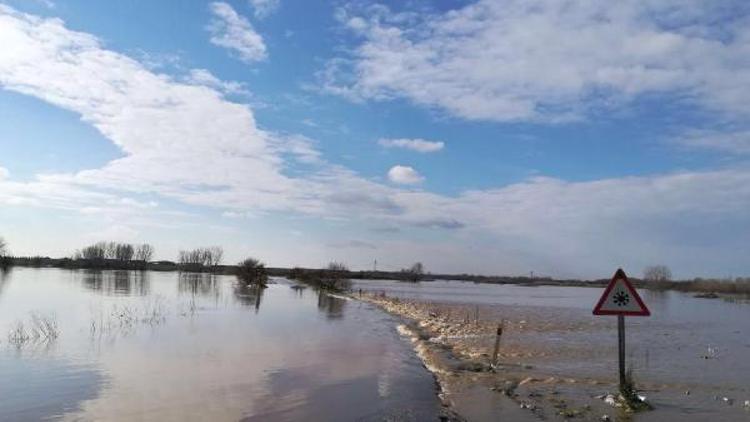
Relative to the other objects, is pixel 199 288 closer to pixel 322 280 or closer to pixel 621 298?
pixel 322 280

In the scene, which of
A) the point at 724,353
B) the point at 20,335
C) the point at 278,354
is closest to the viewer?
the point at 278,354

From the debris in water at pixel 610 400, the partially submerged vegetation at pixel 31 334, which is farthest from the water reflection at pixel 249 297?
the debris in water at pixel 610 400

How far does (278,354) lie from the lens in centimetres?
2155

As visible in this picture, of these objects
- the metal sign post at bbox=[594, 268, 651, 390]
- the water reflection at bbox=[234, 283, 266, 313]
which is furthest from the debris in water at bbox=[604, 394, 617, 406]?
the water reflection at bbox=[234, 283, 266, 313]

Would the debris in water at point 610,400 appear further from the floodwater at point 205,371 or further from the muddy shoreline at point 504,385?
the floodwater at point 205,371

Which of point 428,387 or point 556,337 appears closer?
point 428,387

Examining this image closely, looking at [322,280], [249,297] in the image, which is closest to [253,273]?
[322,280]

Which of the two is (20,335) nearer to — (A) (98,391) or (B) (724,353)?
(A) (98,391)

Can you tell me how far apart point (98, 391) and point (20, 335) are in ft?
36.2

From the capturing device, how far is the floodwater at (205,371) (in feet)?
42.4

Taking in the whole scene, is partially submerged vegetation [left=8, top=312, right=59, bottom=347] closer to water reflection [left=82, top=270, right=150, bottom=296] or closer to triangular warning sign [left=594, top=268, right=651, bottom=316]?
triangular warning sign [left=594, top=268, right=651, bottom=316]

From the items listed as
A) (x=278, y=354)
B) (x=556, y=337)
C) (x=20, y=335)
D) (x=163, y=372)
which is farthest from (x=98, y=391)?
(x=556, y=337)

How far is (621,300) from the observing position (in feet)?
42.1

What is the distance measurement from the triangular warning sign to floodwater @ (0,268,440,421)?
4.00m
